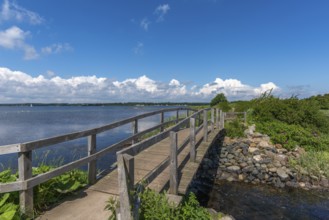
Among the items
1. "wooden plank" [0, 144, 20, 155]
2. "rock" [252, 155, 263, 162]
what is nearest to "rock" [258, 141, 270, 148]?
"rock" [252, 155, 263, 162]

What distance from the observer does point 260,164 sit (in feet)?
44.0

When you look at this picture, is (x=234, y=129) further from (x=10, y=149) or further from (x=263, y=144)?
(x=10, y=149)

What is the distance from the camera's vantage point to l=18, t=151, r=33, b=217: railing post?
3.91 metres

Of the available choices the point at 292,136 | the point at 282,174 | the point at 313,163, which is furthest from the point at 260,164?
the point at 292,136

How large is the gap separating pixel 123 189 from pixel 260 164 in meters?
11.8

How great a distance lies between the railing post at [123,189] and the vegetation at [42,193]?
158 centimetres

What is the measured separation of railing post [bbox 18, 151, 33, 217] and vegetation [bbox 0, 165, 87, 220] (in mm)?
110

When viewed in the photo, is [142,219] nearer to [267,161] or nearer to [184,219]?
[184,219]

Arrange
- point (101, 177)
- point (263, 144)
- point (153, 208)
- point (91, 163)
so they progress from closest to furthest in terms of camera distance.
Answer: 1. point (153, 208)
2. point (91, 163)
3. point (101, 177)
4. point (263, 144)

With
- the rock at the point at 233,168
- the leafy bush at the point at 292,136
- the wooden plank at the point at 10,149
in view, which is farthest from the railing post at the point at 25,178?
the leafy bush at the point at 292,136

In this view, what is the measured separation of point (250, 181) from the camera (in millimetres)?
12336

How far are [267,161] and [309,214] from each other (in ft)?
15.1

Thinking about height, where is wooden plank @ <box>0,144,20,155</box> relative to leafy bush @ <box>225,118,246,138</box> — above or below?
above

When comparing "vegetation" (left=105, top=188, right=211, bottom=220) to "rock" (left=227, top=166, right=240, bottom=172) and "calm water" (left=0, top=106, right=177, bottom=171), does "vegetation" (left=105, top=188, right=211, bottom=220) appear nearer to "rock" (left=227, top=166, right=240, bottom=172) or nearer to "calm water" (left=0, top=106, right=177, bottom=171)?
"calm water" (left=0, top=106, right=177, bottom=171)
